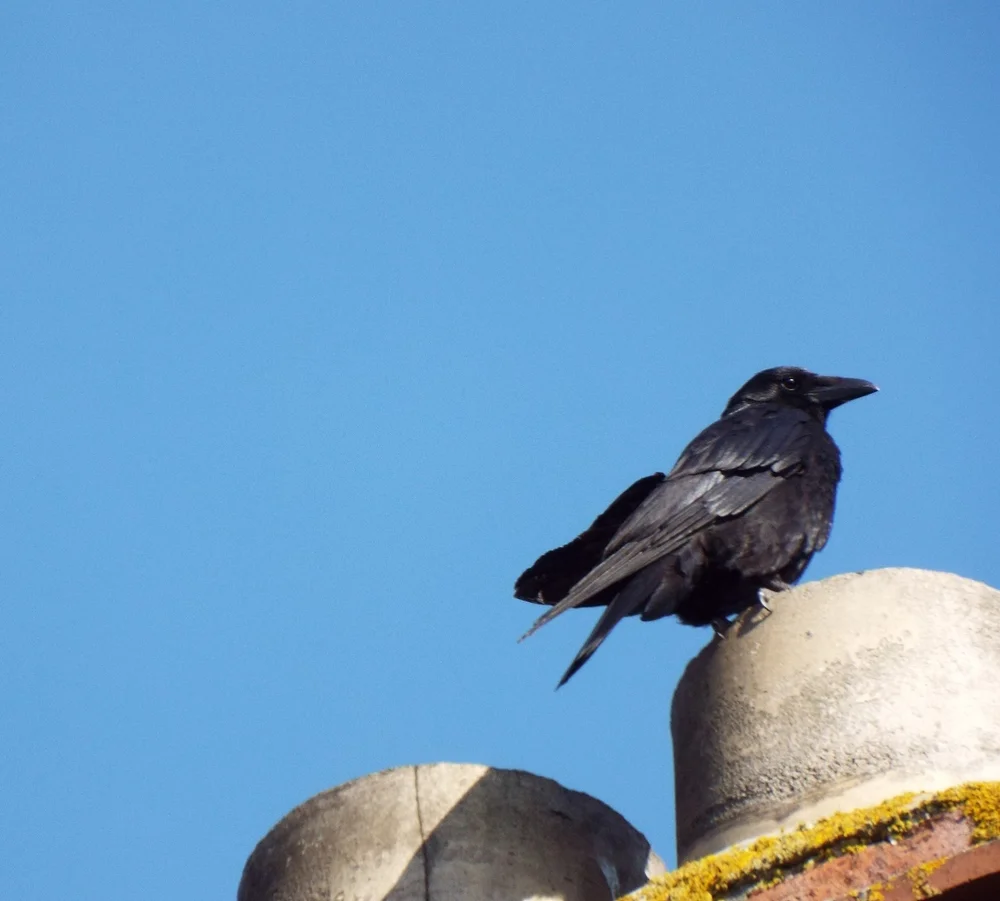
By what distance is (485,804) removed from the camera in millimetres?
4129

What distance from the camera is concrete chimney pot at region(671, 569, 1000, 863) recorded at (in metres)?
3.49

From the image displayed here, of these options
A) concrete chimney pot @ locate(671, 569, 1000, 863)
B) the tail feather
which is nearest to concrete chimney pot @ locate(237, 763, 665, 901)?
concrete chimney pot @ locate(671, 569, 1000, 863)

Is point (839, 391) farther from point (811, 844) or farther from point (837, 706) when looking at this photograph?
point (811, 844)

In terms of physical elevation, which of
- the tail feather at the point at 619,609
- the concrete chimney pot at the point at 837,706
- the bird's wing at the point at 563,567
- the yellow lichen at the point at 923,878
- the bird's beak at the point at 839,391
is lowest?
the yellow lichen at the point at 923,878

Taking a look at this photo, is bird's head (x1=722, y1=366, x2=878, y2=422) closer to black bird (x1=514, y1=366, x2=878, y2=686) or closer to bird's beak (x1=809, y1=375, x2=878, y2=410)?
bird's beak (x1=809, y1=375, x2=878, y2=410)

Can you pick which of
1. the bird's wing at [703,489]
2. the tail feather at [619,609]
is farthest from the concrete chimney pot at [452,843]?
the bird's wing at [703,489]

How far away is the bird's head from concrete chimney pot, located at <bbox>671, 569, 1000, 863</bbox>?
3.55 metres

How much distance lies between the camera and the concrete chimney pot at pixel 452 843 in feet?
13.1

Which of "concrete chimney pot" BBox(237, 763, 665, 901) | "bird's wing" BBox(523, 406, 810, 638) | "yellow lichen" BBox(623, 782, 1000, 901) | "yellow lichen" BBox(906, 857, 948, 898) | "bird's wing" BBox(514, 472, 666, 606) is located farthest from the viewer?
"bird's wing" BBox(514, 472, 666, 606)

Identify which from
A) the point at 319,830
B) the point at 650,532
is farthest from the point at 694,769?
the point at 650,532

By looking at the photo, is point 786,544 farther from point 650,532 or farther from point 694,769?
point 694,769

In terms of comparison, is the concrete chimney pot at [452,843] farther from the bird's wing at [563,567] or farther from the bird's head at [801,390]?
the bird's head at [801,390]

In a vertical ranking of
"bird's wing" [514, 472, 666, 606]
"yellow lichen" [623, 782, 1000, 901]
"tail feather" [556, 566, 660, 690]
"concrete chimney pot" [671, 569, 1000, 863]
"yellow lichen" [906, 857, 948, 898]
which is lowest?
"yellow lichen" [906, 857, 948, 898]

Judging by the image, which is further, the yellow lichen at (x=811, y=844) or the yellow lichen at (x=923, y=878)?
the yellow lichen at (x=811, y=844)
